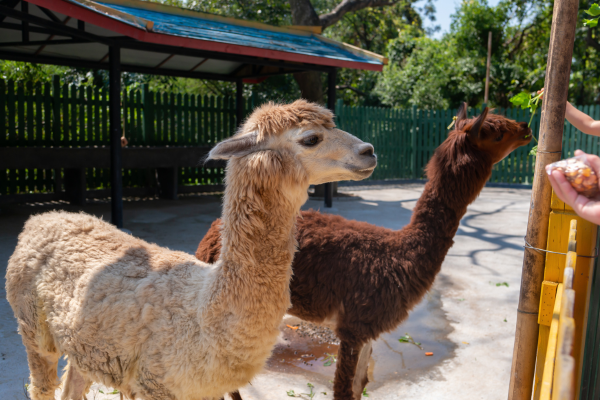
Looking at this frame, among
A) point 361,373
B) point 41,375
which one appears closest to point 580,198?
point 361,373

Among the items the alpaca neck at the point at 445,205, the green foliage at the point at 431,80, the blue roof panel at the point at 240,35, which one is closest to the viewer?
the alpaca neck at the point at 445,205

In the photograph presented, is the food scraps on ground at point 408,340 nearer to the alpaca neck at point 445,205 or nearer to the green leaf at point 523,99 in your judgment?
the alpaca neck at point 445,205

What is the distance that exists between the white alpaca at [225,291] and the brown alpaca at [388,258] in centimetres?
93

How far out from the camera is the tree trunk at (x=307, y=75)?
35.2 ft

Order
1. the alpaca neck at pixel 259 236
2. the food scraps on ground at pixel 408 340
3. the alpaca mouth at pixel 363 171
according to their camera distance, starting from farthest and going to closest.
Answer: the food scraps on ground at pixel 408 340
the alpaca mouth at pixel 363 171
the alpaca neck at pixel 259 236

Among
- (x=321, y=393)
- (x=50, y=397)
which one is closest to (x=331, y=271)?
(x=321, y=393)

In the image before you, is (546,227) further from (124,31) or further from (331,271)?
(124,31)

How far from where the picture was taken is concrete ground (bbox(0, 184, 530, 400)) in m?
3.30

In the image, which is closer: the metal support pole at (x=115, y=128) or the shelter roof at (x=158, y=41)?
the shelter roof at (x=158, y=41)

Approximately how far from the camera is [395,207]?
33.7ft

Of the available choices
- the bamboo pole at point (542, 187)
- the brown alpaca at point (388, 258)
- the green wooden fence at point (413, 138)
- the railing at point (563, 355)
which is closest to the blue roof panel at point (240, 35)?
the brown alpaca at point (388, 258)

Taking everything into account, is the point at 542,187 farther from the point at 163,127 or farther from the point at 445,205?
the point at 163,127

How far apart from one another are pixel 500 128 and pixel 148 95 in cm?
898

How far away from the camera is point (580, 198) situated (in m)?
Result: 1.25
